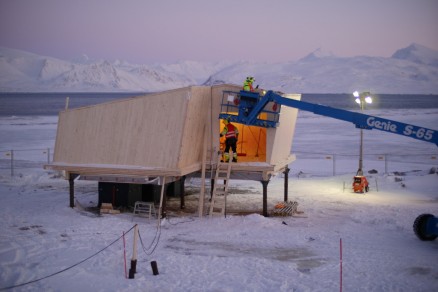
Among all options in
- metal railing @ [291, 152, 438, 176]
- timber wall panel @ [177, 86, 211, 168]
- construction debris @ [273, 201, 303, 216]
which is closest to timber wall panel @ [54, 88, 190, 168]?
timber wall panel @ [177, 86, 211, 168]

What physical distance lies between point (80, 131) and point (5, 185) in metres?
8.60

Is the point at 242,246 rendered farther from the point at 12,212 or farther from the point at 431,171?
the point at 431,171

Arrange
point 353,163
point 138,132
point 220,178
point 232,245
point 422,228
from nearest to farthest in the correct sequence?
point 232,245, point 422,228, point 138,132, point 220,178, point 353,163

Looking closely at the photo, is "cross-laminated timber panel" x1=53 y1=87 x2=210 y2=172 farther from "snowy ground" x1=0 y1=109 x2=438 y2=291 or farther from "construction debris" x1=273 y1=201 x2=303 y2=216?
"construction debris" x1=273 y1=201 x2=303 y2=216

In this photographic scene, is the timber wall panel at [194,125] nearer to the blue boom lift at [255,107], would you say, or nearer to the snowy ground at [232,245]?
the blue boom lift at [255,107]

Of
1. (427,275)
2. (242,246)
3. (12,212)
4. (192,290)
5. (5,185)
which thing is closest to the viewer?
(192,290)

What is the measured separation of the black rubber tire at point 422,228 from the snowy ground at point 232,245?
1.07 feet

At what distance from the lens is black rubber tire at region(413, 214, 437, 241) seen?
16.3 meters

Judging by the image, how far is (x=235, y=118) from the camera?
2055 cm

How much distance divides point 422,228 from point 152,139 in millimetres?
10052

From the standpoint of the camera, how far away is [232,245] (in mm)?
16094

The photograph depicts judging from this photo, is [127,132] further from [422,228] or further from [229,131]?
[422,228]

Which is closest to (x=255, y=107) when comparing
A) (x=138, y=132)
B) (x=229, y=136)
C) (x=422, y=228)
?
(x=229, y=136)

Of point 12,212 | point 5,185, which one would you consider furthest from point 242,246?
point 5,185
